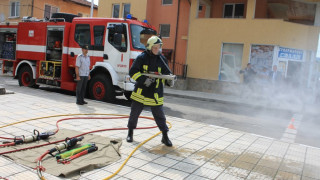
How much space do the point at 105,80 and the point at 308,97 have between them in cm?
1057

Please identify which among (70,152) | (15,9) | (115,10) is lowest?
(70,152)

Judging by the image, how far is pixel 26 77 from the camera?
11945mm

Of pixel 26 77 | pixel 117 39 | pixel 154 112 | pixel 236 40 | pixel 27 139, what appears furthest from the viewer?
pixel 236 40

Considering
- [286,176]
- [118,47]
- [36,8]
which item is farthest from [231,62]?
[36,8]

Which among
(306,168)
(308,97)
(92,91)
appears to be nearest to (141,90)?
(306,168)

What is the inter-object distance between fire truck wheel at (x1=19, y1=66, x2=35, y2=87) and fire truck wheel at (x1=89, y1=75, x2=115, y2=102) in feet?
10.5

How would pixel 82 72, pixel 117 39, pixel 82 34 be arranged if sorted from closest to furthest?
pixel 82 72, pixel 117 39, pixel 82 34

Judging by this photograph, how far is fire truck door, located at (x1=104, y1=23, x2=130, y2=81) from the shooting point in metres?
9.21

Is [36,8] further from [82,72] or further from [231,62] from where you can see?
[82,72]

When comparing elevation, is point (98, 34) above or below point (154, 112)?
above

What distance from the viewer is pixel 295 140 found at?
6.75 metres

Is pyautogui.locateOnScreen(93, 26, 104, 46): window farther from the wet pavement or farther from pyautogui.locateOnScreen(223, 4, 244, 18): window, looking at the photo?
pyautogui.locateOnScreen(223, 4, 244, 18): window

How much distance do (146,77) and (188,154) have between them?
1418 mm

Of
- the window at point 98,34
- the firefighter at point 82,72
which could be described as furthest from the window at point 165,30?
the firefighter at point 82,72
